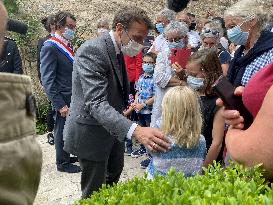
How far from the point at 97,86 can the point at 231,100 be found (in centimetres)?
172

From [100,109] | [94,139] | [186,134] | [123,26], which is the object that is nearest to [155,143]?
[186,134]

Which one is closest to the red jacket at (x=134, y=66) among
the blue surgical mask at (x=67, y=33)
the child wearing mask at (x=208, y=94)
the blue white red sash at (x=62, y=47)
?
the blue surgical mask at (x=67, y=33)

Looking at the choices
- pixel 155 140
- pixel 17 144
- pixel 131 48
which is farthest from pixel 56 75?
pixel 17 144

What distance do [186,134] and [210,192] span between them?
1.61m

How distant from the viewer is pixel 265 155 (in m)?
2.04

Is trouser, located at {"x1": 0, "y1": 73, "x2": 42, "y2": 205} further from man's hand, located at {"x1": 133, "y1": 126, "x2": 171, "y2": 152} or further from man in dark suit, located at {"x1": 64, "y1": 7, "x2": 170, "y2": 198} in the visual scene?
man in dark suit, located at {"x1": 64, "y1": 7, "x2": 170, "y2": 198}

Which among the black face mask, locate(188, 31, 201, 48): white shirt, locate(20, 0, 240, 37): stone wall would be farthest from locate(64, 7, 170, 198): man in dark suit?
locate(20, 0, 240, 37): stone wall

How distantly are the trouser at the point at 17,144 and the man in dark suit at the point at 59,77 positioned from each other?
17.1 ft

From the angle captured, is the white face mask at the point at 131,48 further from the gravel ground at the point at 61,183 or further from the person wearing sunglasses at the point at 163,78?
the gravel ground at the point at 61,183

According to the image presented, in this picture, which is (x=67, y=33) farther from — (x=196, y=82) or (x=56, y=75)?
(x=196, y=82)

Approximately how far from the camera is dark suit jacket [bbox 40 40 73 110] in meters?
6.41

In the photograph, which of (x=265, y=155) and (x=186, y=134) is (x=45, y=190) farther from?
(x=265, y=155)

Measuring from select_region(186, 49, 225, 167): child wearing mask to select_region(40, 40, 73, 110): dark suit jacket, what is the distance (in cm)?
217

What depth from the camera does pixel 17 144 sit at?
1119mm
